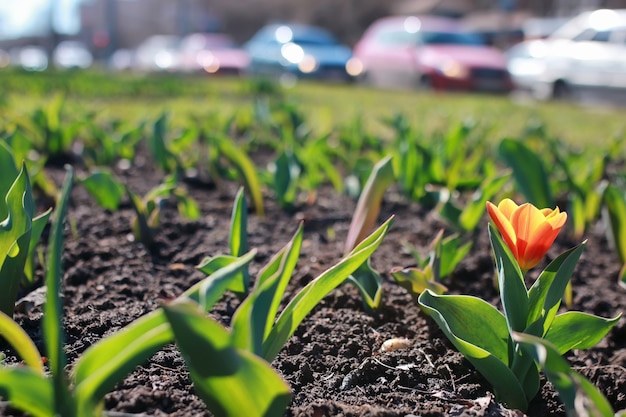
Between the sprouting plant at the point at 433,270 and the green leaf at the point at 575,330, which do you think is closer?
the green leaf at the point at 575,330

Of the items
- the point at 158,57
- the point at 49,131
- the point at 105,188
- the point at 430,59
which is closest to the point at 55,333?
A: the point at 105,188

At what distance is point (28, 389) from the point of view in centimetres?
87

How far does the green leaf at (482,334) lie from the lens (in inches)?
45.8

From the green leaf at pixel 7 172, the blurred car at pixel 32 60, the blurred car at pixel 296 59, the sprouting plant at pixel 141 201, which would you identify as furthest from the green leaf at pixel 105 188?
the blurred car at pixel 296 59

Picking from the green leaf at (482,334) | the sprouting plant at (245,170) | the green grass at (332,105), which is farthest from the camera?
the green grass at (332,105)

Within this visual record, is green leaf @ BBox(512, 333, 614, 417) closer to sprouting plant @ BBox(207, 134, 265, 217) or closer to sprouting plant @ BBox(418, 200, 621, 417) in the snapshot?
sprouting plant @ BBox(418, 200, 621, 417)

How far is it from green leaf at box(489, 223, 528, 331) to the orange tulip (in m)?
0.01

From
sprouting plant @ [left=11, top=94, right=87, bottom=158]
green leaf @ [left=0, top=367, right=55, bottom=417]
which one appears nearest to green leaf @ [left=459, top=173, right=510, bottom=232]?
green leaf @ [left=0, top=367, right=55, bottom=417]

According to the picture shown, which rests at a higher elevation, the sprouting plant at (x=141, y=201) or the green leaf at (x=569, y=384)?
the sprouting plant at (x=141, y=201)

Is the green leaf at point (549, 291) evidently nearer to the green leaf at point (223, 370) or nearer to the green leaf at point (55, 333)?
the green leaf at point (223, 370)

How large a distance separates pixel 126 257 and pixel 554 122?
595cm

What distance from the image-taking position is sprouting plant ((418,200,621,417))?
1.08m

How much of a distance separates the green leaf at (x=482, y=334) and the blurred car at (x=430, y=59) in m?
11.0

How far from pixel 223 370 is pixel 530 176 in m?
1.60
